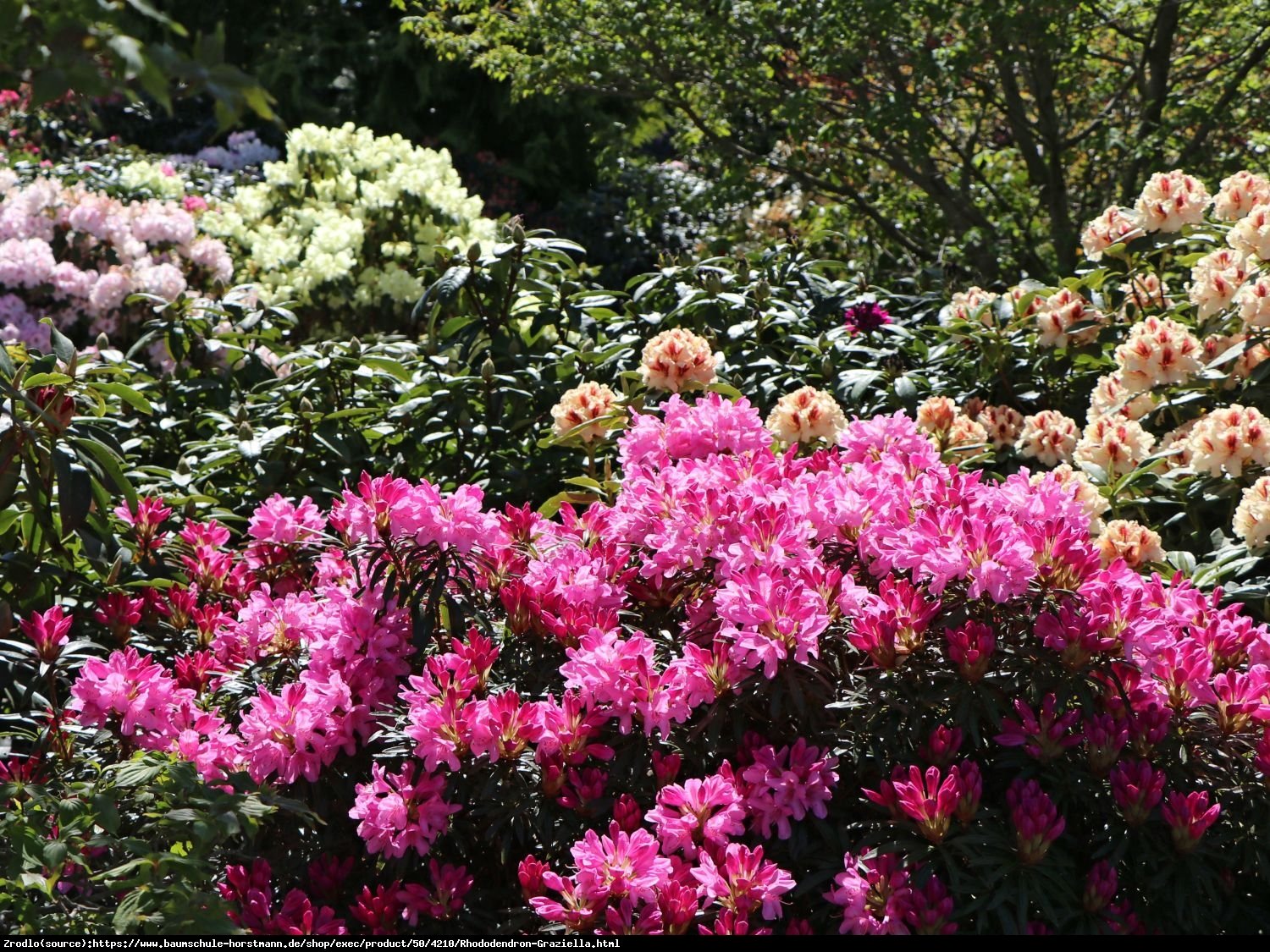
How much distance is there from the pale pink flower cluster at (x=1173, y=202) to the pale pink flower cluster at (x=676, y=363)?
1375 millimetres

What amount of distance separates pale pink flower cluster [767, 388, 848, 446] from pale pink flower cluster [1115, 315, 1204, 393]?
71cm

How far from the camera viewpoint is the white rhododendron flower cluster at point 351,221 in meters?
5.65

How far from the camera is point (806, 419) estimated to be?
2893mm

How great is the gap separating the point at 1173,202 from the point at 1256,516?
1.35m

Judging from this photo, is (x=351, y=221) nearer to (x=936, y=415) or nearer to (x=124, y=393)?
(x=124, y=393)

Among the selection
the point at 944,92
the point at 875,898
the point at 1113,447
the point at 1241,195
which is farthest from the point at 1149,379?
the point at 944,92

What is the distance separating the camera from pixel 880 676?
76.0 inches

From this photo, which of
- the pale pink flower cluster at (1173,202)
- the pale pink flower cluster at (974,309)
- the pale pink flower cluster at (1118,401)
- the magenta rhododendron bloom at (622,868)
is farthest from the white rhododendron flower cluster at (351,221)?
the magenta rhododendron bloom at (622,868)

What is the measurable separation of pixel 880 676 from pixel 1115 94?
521 centimetres

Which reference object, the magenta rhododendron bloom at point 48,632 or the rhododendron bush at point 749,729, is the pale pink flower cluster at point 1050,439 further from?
the magenta rhododendron bloom at point 48,632

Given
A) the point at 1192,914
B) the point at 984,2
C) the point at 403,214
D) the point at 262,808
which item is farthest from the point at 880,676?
the point at 403,214

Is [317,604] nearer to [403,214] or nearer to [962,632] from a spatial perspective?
[962,632]

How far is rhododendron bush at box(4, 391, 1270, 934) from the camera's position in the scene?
71.6 inches

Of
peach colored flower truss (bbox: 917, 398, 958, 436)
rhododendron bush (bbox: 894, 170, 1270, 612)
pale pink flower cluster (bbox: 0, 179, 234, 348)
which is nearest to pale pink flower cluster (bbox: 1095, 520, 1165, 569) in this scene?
rhododendron bush (bbox: 894, 170, 1270, 612)
